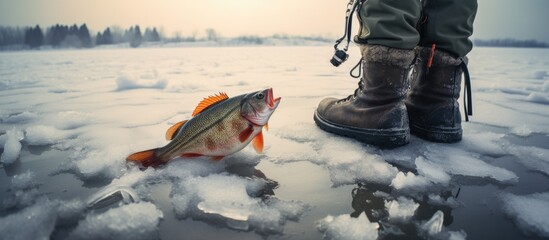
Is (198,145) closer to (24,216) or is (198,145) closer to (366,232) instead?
(24,216)

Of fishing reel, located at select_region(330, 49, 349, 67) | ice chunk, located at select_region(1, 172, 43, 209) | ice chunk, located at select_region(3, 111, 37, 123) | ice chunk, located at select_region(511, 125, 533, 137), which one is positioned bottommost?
ice chunk, located at select_region(1, 172, 43, 209)

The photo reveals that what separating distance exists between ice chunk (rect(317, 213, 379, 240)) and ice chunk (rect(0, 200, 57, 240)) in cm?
96

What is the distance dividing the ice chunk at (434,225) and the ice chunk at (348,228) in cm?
18

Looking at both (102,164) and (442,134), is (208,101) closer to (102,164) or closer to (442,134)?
(102,164)

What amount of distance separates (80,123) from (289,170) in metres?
1.94

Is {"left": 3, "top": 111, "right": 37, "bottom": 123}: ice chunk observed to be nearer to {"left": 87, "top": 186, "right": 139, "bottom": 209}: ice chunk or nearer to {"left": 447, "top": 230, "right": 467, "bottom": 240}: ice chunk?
{"left": 87, "top": 186, "right": 139, "bottom": 209}: ice chunk

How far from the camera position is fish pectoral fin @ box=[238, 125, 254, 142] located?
1.63 meters

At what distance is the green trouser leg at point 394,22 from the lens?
196 centimetres

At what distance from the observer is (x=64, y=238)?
108 centimetres

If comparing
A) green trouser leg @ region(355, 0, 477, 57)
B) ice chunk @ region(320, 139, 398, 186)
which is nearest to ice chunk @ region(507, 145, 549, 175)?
green trouser leg @ region(355, 0, 477, 57)

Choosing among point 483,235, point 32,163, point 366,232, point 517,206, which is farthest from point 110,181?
point 517,206

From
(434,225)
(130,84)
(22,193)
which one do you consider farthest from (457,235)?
(130,84)

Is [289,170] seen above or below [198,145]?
below

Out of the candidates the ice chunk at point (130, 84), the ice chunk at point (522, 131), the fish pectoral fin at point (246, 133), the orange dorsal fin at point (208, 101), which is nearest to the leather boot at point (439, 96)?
the ice chunk at point (522, 131)
